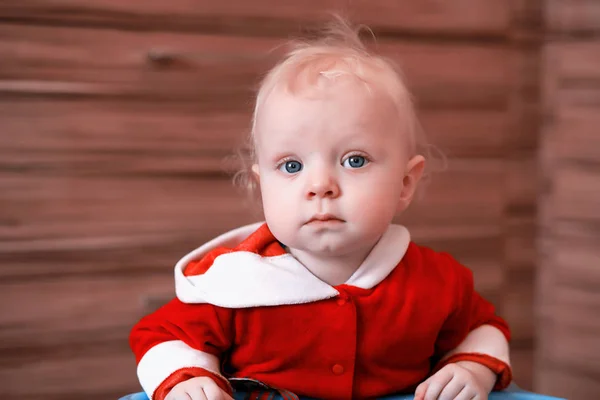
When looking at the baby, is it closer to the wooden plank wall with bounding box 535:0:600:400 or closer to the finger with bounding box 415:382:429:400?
the finger with bounding box 415:382:429:400

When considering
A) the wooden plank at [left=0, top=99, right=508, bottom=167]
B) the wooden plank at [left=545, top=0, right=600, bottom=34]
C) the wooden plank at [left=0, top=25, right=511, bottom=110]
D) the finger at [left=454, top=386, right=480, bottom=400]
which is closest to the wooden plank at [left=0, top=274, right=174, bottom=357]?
the wooden plank at [left=0, top=99, right=508, bottom=167]

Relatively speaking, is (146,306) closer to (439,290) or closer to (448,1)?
(439,290)

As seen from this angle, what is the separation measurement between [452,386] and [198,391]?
10.5 inches

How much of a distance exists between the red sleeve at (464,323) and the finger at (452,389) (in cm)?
7

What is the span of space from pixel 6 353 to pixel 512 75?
1.03 metres

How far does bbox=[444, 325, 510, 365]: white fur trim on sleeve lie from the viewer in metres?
0.83

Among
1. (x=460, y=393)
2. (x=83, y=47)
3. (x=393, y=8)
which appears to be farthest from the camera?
(x=393, y=8)

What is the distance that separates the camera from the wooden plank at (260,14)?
3.64 feet

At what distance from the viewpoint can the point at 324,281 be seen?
31.1 inches

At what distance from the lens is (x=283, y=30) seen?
1225 mm

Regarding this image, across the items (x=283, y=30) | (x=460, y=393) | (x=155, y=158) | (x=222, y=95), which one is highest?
(x=283, y=30)

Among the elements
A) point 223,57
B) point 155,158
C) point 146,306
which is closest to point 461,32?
point 223,57

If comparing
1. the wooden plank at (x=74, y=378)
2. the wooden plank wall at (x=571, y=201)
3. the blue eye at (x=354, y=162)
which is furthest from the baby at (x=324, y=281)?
the wooden plank wall at (x=571, y=201)

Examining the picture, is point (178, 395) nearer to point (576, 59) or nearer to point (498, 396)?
point (498, 396)
